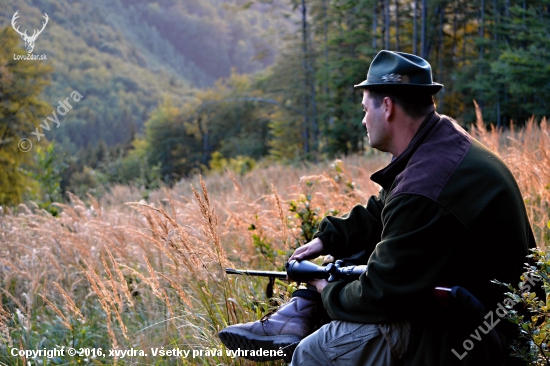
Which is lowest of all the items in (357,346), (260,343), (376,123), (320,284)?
(260,343)

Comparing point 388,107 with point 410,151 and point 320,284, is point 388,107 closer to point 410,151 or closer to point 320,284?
point 410,151

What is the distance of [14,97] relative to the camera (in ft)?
37.9

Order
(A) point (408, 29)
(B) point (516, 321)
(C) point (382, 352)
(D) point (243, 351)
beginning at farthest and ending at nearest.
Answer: (A) point (408, 29) → (D) point (243, 351) → (C) point (382, 352) → (B) point (516, 321)

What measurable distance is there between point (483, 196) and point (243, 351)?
130 centimetres

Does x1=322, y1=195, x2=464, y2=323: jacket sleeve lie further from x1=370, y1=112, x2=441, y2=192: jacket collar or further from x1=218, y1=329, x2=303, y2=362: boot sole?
x1=218, y1=329, x2=303, y2=362: boot sole

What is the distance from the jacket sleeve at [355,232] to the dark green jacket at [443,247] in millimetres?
598

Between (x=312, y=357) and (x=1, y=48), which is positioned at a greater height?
(x=1, y=48)

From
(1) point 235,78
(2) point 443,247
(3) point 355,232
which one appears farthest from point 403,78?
(1) point 235,78

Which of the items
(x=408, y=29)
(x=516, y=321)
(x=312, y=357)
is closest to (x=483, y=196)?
(x=516, y=321)

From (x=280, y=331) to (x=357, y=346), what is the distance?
51 centimetres

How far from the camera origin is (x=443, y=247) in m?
2.04

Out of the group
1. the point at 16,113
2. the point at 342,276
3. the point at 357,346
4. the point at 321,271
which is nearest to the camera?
the point at 357,346

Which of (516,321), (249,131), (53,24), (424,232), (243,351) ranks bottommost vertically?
(249,131)

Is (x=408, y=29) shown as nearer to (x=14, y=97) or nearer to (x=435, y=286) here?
(x=14, y=97)
